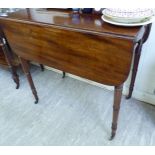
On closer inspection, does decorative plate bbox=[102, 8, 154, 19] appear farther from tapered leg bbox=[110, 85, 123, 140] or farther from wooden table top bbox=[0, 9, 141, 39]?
tapered leg bbox=[110, 85, 123, 140]

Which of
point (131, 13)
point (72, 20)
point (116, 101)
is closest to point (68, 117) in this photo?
point (116, 101)

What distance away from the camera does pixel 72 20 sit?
1104 mm

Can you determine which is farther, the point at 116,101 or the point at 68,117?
the point at 68,117

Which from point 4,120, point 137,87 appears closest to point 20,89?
point 4,120

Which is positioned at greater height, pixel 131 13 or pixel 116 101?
pixel 131 13

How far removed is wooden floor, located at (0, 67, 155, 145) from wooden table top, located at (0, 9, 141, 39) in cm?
86

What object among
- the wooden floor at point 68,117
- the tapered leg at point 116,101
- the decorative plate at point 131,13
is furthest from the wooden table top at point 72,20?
the wooden floor at point 68,117

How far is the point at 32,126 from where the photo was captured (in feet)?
5.14

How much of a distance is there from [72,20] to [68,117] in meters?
0.88

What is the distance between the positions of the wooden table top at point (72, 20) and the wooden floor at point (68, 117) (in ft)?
2.83

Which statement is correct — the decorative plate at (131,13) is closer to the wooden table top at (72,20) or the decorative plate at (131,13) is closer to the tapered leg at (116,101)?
the wooden table top at (72,20)

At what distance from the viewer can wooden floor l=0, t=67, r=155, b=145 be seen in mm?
1431

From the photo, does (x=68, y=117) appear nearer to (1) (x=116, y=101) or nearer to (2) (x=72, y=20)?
(1) (x=116, y=101)

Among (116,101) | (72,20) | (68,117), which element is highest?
(72,20)
